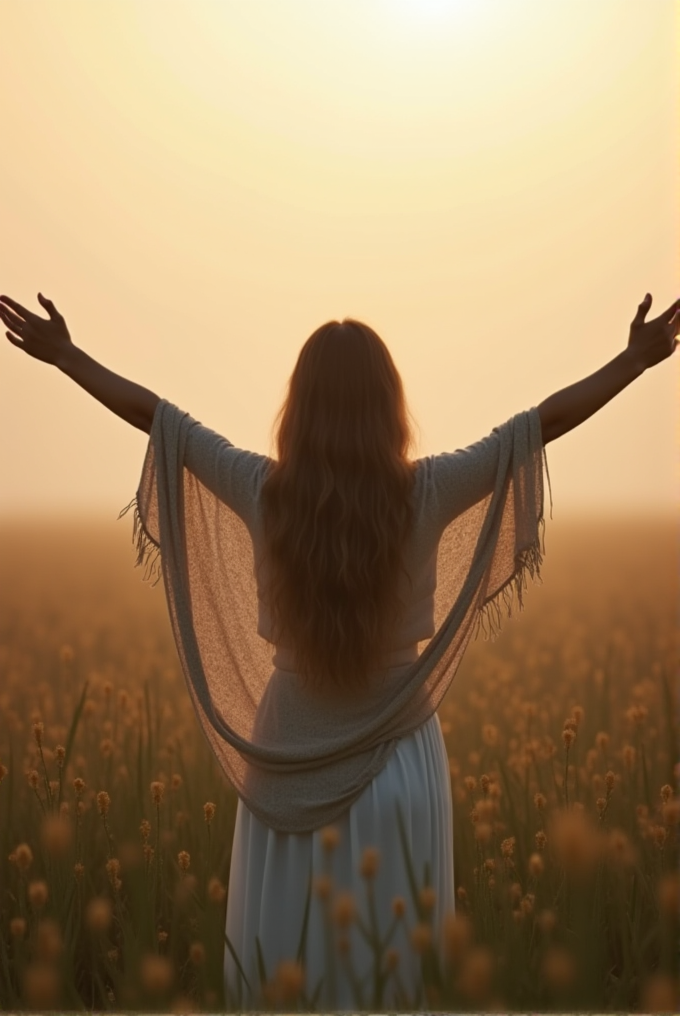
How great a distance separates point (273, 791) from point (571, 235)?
1.52 meters

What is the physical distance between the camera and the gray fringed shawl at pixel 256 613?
72.6 inches

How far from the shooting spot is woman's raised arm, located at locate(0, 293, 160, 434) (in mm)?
1919

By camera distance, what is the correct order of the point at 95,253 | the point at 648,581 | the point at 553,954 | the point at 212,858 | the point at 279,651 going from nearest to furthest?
the point at 553,954, the point at 279,651, the point at 212,858, the point at 95,253, the point at 648,581

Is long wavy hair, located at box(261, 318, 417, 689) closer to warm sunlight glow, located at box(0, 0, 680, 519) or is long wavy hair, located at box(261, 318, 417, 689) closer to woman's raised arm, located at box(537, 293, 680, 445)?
woman's raised arm, located at box(537, 293, 680, 445)

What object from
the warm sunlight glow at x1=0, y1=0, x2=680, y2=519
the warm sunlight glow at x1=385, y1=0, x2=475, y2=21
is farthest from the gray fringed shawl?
the warm sunlight glow at x1=385, y1=0, x2=475, y2=21

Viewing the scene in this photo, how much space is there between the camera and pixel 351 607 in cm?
180

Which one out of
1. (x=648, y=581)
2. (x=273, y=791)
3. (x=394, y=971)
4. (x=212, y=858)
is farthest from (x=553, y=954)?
(x=648, y=581)

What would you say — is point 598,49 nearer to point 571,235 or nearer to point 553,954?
A: point 571,235

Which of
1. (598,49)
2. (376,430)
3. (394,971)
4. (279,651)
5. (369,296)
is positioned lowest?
(394,971)

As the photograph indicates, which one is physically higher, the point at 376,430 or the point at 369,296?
the point at 369,296

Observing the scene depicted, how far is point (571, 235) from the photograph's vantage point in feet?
8.77

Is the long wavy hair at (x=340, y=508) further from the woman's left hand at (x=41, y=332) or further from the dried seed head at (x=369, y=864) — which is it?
the woman's left hand at (x=41, y=332)

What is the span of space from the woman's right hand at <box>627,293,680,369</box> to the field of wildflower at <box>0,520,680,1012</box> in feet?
2.22

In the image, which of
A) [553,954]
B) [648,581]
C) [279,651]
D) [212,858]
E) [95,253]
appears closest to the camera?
[553,954]
